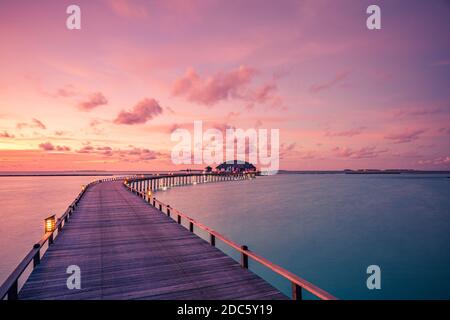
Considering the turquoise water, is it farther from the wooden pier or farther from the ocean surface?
the wooden pier

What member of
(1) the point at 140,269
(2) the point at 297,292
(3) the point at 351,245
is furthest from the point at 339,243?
(1) the point at 140,269

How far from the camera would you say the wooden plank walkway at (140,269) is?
6.26m

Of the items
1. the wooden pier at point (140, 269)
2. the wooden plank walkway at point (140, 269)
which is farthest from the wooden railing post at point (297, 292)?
the wooden plank walkway at point (140, 269)

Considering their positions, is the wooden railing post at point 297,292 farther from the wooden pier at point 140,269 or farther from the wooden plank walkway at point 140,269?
the wooden plank walkway at point 140,269

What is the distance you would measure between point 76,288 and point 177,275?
248cm

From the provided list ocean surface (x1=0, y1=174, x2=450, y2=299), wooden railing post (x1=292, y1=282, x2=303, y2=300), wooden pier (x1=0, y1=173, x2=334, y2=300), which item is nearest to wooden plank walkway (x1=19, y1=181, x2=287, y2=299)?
wooden pier (x1=0, y1=173, x2=334, y2=300)

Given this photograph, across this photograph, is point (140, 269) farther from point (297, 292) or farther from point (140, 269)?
point (297, 292)

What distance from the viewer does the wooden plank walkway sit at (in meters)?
6.26

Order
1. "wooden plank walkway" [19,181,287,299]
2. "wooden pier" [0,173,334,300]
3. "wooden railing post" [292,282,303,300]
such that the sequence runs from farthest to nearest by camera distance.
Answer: "wooden plank walkway" [19,181,287,299] → "wooden pier" [0,173,334,300] → "wooden railing post" [292,282,303,300]

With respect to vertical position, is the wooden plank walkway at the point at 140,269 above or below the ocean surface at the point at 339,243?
above

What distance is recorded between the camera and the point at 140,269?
768cm

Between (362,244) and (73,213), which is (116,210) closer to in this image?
(73,213)
